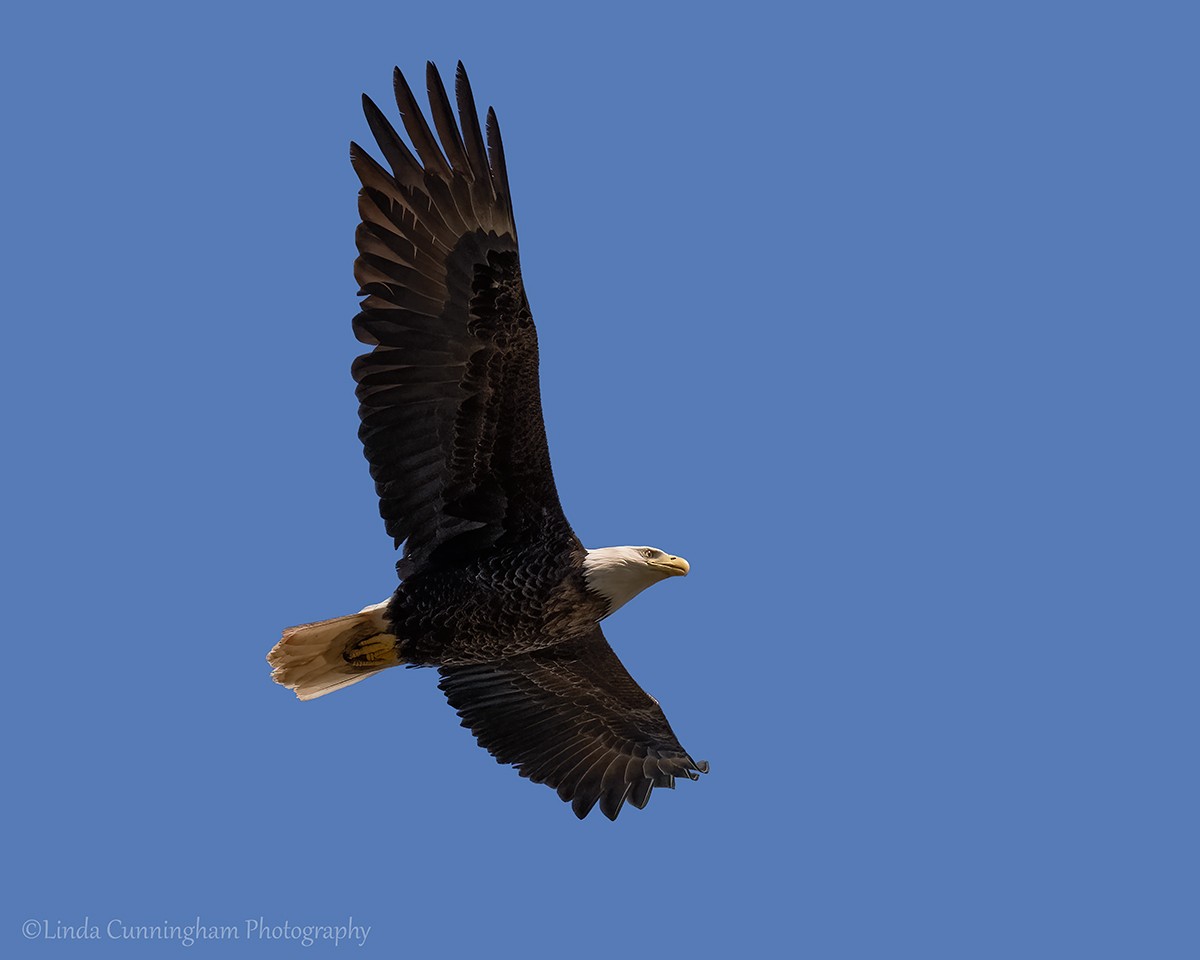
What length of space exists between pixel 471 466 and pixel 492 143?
215 cm

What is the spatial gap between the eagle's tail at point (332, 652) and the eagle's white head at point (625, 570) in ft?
4.76

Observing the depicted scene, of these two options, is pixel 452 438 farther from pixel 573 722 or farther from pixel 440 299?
pixel 573 722

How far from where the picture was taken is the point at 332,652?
13062 millimetres

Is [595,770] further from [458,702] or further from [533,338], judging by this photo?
[533,338]

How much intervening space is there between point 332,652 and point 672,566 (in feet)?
7.94

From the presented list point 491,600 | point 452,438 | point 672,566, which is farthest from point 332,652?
point 672,566

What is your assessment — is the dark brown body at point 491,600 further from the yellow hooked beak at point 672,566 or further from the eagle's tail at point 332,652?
the yellow hooked beak at point 672,566

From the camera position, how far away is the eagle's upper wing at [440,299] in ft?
40.7

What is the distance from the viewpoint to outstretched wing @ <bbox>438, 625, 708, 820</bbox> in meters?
14.1

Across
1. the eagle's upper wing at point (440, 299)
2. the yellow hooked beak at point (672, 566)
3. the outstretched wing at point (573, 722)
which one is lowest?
the outstretched wing at point (573, 722)

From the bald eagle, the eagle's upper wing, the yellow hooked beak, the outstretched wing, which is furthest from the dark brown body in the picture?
the outstretched wing

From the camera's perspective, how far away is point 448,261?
12.5 metres

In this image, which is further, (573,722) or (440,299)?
(573,722)

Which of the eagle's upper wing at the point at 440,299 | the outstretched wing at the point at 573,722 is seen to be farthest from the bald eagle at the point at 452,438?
the outstretched wing at the point at 573,722
